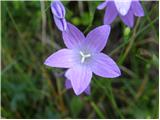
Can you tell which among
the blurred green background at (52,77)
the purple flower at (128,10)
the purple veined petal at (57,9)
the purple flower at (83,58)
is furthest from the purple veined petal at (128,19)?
the blurred green background at (52,77)

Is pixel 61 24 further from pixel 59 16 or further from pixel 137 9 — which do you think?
pixel 137 9

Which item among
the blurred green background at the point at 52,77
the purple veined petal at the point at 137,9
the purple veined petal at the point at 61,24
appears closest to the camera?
the purple veined petal at the point at 61,24

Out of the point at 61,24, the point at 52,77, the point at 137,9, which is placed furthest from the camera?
the point at 52,77

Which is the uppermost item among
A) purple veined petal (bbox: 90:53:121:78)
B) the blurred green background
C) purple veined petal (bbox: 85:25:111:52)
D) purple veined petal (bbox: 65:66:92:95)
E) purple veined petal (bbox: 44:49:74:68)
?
purple veined petal (bbox: 85:25:111:52)

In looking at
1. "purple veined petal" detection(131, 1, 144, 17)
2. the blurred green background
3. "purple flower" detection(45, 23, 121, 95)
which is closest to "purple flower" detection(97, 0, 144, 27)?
"purple veined petal" detection(131, 1, 144, 17)

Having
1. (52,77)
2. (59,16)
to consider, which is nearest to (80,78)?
(59,16)

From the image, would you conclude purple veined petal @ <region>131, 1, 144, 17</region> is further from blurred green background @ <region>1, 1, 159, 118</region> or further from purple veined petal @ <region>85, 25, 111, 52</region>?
blurred green background @ <region>1, 1, 159, 118</region>

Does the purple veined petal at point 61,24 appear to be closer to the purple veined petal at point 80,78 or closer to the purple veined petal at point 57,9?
the purple veined petal at point 57,9
